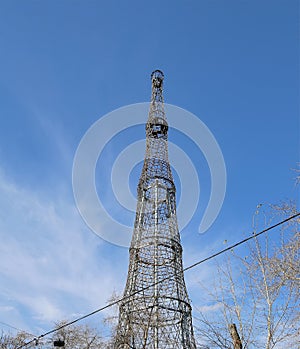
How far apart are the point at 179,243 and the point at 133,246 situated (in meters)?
2.60

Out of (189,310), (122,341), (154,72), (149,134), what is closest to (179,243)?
(189,310)

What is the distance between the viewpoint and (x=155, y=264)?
19.6 metres

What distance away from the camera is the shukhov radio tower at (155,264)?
1747 cm

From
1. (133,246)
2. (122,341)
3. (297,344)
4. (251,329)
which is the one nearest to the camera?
(297,344)

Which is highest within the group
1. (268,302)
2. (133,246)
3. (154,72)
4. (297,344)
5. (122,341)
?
(154,72)

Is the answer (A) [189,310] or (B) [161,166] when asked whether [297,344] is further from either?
(B) [161,166]

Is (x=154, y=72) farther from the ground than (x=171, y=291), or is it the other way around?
(x=154, y=72)

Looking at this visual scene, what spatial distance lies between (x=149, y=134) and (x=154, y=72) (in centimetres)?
489

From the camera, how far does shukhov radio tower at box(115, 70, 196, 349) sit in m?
17.5

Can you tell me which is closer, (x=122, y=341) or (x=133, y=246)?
(x=122, y=341)

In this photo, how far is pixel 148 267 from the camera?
19.8m

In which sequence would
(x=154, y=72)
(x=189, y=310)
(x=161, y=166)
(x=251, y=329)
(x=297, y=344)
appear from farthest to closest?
(x=154, y=72), (x=161, y=166), (x=189, y=310), (x=251, y=329), (x=297, y=344)

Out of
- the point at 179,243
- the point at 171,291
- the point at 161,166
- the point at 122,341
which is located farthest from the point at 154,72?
the point at 122,341

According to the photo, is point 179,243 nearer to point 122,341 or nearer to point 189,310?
point 189,310
